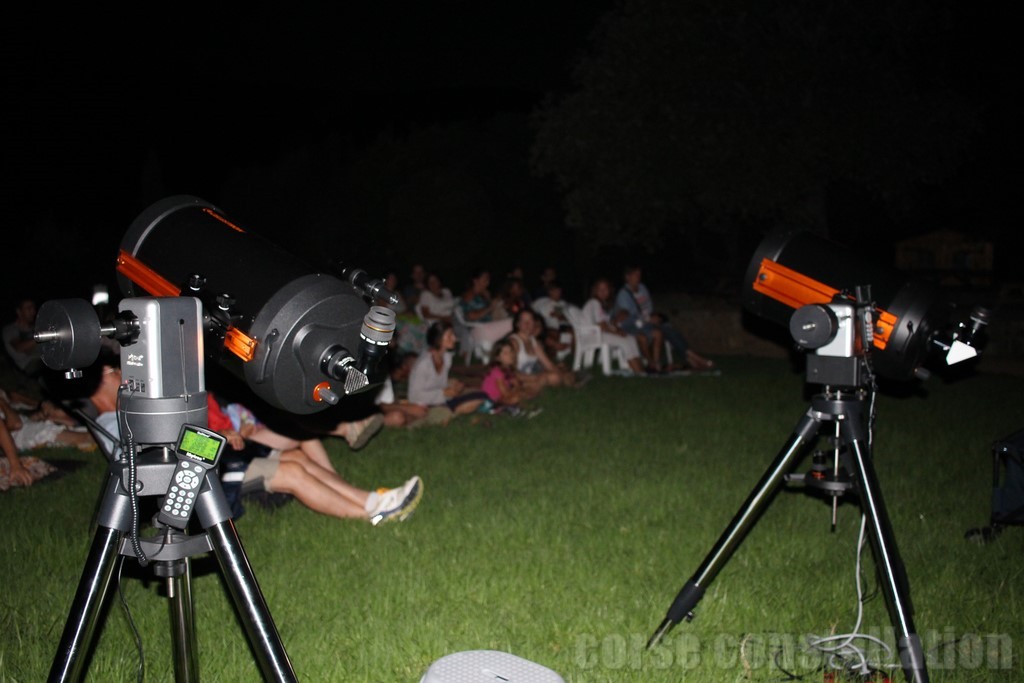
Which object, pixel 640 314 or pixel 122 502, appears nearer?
pixel 122 502

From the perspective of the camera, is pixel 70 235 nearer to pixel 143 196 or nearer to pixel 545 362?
pixel 143 196

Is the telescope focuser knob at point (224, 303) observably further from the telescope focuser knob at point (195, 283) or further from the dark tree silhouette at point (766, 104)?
the dark tree silhouette at point (766, 104)

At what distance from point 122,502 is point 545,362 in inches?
289

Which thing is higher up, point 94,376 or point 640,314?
point 94,376

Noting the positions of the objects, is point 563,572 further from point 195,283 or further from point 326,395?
point 195,283

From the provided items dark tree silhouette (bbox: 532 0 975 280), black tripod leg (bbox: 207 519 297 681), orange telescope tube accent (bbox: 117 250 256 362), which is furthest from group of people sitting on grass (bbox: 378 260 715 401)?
black tripod leg (bbox: 207 519 297 681)

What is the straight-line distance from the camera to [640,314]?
10.9 metres

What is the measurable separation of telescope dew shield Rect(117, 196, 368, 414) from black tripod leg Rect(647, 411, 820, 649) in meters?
1.49

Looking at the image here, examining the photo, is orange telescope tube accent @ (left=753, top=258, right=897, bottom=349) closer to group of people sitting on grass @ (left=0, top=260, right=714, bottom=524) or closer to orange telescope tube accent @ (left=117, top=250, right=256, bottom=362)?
group of people sitting on grass @ (left=0, top=260, right=714, bottom=524)

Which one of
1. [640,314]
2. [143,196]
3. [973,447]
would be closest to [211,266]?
[973,447]

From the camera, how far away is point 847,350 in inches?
120

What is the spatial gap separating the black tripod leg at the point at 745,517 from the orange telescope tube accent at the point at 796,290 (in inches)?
30.1

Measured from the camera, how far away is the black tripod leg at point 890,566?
8.70 feet

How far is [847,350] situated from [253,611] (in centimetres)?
216
